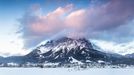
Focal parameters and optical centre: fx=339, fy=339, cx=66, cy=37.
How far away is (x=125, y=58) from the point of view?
448 ft

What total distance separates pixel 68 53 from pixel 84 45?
20.2 metres

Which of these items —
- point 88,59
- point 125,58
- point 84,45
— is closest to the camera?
point 125,58

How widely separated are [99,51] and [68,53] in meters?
16.6

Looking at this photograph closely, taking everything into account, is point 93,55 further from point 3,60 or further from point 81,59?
point 3,60

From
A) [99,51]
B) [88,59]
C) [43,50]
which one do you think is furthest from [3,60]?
[43,50]

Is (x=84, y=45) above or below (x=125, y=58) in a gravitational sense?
above

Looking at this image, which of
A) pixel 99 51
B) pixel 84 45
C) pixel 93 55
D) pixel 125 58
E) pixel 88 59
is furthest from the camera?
pixel 84 45

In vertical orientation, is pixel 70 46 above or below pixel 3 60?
above

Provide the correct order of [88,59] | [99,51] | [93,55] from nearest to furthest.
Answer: [88,59] < [93,55] < [99,51]

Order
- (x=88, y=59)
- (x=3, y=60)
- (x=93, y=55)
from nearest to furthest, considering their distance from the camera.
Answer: (x=3, y=60), (x=88, y=59), (x=93, y=55)

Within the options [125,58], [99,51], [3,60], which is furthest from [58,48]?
[3,60]

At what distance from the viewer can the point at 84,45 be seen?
194 meters

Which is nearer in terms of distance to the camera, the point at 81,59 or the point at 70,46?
the point at 81,59

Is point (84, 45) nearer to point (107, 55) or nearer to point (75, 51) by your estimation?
point (75, 51)
